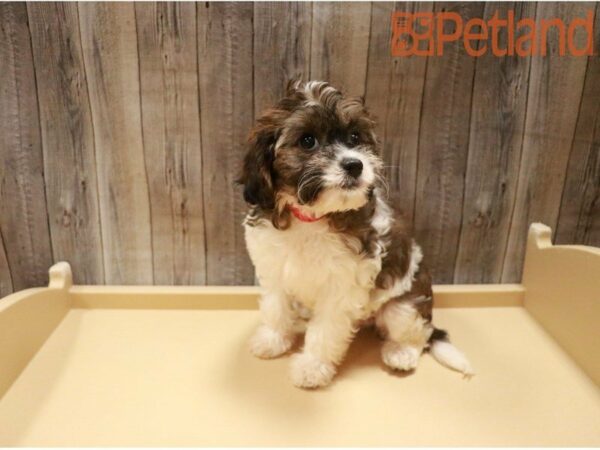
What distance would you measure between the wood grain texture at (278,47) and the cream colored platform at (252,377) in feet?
2.90

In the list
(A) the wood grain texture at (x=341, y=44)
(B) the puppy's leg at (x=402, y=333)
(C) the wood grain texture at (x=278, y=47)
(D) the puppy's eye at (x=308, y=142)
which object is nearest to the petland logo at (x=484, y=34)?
(A) the wood grain texture at (x=341, y=44)

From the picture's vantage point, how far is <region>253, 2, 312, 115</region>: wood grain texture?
77.8 inches

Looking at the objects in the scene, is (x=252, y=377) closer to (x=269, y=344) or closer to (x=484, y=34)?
(x=269, y=344)

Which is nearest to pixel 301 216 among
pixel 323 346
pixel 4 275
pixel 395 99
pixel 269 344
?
pixel 323 346

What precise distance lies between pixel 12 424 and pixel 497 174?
81.1 inches

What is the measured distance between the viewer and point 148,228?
2.29 meters

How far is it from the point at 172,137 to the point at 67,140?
1.41ft

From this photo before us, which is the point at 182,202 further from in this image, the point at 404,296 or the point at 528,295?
the point at 528,295

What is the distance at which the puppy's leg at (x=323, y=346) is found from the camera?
6.04ft

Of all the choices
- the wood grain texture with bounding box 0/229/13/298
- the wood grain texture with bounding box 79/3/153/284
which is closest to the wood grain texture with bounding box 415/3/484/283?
the wood grain texture with bounding box 79/3/153/284

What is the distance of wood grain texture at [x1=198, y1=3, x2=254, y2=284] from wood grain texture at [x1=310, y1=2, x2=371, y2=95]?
0.87 ft

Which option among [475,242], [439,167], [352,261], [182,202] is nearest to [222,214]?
[182,202]

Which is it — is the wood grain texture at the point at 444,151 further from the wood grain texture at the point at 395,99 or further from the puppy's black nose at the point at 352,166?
the puppy's black nose at the point at 352,166

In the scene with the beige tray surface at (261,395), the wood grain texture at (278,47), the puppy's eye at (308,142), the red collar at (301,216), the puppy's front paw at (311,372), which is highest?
the wood grain texture at (278,47)
